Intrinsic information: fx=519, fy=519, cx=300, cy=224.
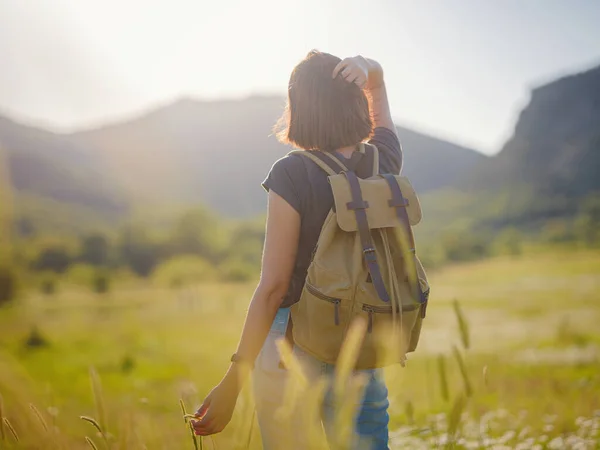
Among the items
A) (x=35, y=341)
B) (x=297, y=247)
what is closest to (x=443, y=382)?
(x=297, y=247)

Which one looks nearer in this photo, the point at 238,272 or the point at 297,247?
the point at 297,247

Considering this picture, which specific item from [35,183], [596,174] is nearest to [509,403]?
[596,174]

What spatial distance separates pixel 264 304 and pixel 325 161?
567 millimetres

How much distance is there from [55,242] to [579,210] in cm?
10993

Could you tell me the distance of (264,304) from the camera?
1.86 m

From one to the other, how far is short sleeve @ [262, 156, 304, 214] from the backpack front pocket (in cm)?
31

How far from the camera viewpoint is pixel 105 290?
53406mm

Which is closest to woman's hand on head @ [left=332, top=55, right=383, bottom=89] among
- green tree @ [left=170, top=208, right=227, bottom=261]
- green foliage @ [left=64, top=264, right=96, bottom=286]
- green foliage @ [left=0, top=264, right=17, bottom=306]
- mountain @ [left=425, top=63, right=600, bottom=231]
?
green foliage @ [left=0, top=264, right=17, bottom=306]

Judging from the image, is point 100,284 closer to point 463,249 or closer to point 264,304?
point 463,249

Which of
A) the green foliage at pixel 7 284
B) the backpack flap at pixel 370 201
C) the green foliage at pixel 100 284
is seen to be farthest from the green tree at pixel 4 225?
the backpack flap at pixel 370 201

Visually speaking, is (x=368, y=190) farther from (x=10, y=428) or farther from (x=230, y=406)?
(x=10, y=428)

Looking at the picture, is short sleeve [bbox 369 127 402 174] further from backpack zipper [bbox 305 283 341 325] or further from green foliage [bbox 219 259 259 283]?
green foliage [bbox 219 259 259 283]

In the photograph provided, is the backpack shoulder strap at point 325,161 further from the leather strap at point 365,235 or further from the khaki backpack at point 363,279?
the leather strap at point 365,235

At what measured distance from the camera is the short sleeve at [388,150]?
2143 mm
